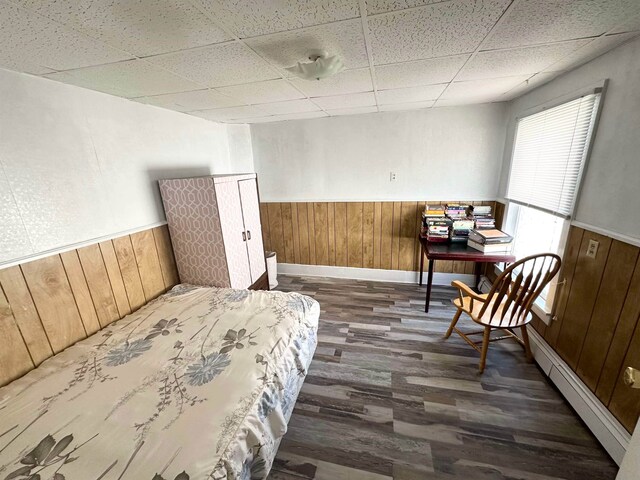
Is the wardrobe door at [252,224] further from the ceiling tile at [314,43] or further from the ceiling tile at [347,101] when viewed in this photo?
the ceiling tile at [314,43]

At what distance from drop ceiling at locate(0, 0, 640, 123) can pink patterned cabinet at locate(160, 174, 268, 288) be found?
72 centimetres

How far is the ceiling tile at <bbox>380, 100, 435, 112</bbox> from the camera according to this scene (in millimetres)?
2653

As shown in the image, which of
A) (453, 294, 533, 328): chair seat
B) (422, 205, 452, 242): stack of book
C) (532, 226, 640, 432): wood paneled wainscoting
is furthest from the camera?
(422, 205, 452, 242): stack of book

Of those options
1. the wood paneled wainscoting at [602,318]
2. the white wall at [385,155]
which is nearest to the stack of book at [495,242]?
the wood paneled wainscoting at [602,318]

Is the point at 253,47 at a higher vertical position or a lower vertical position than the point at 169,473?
higher

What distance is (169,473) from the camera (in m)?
0.90

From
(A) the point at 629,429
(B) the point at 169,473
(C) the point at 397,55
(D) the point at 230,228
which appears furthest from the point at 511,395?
(D) the point at 230,228

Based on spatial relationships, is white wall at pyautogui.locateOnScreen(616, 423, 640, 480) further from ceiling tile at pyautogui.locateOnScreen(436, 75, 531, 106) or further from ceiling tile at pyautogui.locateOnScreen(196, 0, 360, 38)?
ceiling tile at pyautogui.locateOnScreen(436, 75, 531, 106)

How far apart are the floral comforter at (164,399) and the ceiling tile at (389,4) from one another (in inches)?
66.4

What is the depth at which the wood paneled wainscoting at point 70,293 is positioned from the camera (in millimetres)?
1418

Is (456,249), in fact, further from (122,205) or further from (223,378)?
(122,205)

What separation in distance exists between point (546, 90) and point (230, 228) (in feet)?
9.39

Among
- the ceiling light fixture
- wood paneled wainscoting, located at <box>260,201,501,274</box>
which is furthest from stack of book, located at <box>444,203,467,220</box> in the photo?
the ceiling light fixture

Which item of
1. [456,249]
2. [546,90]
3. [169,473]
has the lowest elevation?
[169,473]
